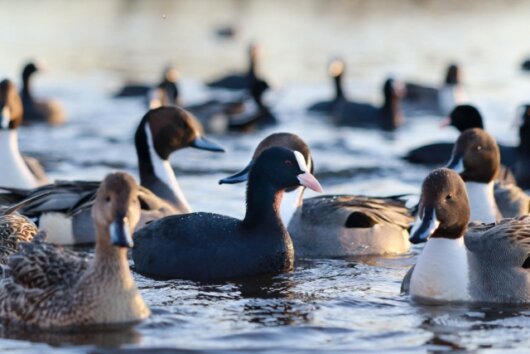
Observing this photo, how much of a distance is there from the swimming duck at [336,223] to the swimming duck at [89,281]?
3.13m

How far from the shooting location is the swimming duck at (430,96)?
82.5 feet

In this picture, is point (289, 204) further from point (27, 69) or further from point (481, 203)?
point (27, 69)

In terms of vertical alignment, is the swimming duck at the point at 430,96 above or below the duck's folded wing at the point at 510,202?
above

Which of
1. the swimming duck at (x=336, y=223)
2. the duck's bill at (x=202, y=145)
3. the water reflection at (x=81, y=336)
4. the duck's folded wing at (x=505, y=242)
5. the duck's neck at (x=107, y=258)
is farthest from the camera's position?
the duck's bill at (x=202, y=145)

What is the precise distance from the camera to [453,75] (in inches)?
987

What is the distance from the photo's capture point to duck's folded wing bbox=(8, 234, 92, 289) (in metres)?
8.55

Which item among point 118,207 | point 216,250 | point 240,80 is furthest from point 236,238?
point 240,80

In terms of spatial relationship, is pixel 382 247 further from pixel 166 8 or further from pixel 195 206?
pixel 166 8

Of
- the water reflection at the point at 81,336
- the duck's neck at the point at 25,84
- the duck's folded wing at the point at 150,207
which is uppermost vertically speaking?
the duck's neck at the point at 25,84

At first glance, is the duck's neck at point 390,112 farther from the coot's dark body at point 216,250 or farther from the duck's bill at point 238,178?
the coot's dark body at point 216,250

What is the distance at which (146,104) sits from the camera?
81.8 ft

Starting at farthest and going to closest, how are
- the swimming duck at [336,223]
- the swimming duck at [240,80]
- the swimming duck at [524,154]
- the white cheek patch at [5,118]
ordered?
the swimming duck at [240,80] → the swimming duck at [524,154] → the white cheek patch at [5,118] → the swimming duck at [336,223]

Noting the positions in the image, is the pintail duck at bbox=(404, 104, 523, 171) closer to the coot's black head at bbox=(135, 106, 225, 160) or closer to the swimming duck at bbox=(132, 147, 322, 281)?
the coot's black head at bbox=(135, 106, 225, 160)

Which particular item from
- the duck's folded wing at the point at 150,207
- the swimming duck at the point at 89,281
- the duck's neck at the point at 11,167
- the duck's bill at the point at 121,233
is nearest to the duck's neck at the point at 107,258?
the swimming duck at the point at 89,281
